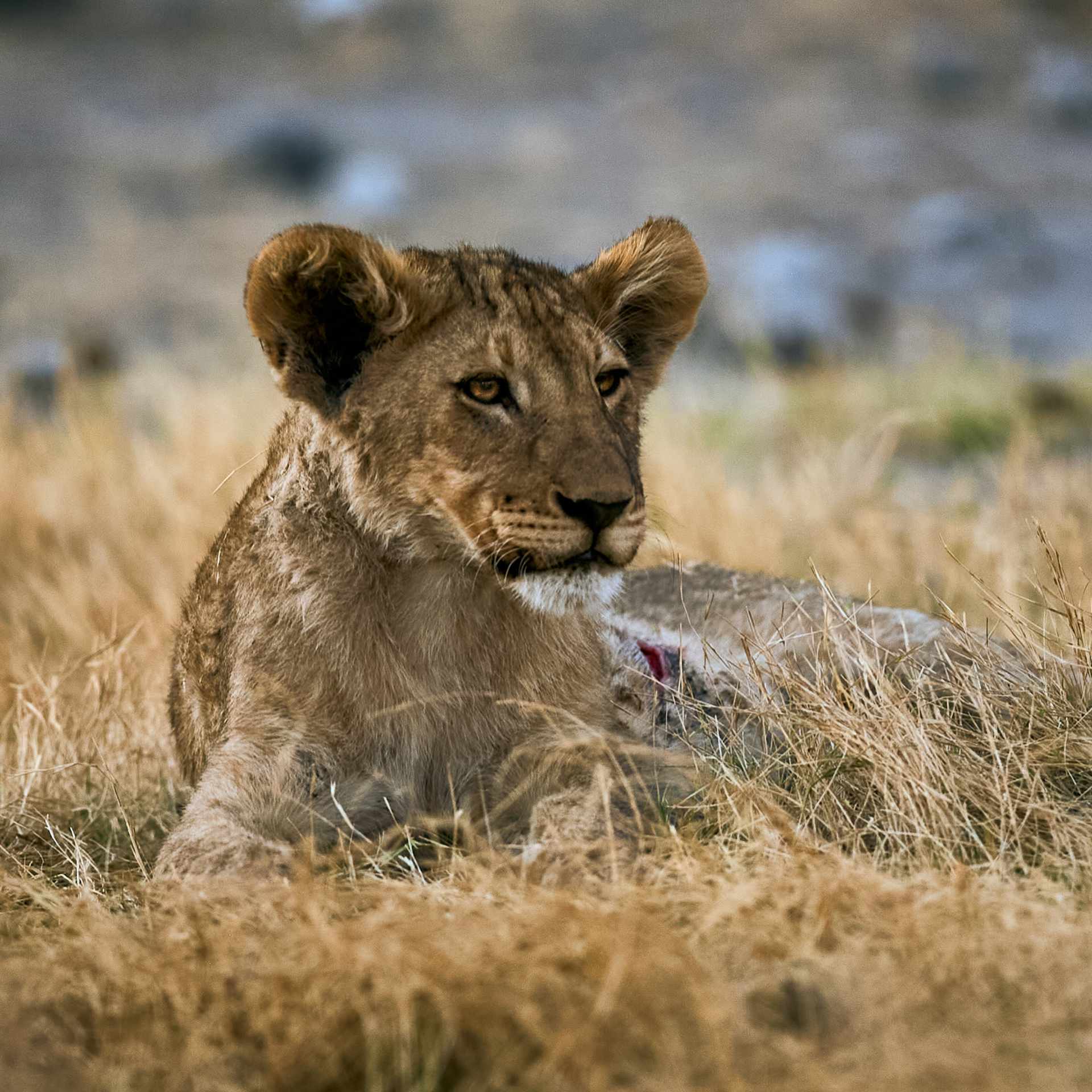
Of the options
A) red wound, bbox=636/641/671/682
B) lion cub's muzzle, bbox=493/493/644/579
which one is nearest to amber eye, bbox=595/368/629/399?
lion cub's muzzle, bbox=493/493/644/579

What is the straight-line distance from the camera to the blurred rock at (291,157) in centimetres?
2708

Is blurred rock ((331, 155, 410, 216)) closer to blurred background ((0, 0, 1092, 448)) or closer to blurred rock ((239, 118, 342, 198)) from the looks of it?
blurred background ((0, 0, 1092, 448))

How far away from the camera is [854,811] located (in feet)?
10.3

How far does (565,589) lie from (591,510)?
186 millimetres

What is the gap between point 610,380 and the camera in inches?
134

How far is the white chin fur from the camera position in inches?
119

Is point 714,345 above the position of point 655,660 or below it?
above

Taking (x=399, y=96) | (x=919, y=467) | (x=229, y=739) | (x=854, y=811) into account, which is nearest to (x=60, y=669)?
(x=229, y=739)

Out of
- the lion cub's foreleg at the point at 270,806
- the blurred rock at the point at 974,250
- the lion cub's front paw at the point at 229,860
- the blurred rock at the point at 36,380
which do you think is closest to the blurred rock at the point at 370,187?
the blurred rock at the point at 974,250

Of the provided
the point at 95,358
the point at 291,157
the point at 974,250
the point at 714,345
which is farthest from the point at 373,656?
the point at 291,157

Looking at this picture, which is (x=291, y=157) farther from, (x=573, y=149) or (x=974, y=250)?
(x=974, y=250)

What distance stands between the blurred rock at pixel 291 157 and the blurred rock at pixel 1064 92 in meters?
13.8

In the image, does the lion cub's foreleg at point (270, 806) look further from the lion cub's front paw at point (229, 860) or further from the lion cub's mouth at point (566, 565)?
the lion cub's mouth at point (566, 565)

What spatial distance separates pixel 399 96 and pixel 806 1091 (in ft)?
103
